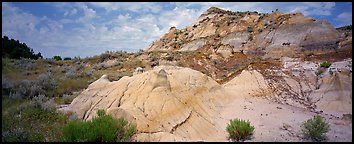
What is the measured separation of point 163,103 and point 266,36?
23.9 m

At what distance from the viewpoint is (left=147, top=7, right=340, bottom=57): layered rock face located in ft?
79.5

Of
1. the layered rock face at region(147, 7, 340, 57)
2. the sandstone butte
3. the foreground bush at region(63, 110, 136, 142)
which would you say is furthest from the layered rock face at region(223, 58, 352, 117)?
the layered rock face at region(147, 7, 340, 57)

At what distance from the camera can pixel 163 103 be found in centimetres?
794

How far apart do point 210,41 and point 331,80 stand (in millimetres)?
22883

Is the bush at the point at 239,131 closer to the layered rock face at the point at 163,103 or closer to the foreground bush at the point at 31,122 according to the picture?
the layered rock face at the point at 163,103

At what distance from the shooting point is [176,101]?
27.3ft

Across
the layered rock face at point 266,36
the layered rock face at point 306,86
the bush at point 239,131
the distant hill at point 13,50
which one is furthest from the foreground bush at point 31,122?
the layered rock face at point 266,36

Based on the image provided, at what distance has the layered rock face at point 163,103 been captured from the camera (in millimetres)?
6902

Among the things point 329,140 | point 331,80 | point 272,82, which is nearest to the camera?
point 329,140

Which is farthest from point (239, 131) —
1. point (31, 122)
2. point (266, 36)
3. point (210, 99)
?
point (266, 36)

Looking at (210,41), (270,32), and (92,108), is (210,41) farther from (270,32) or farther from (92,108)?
(92,108)

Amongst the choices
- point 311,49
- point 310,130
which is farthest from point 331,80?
point 311,49

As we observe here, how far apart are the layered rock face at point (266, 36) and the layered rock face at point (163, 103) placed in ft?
51.5

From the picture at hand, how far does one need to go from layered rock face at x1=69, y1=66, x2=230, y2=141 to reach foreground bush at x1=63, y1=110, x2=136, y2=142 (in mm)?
469
